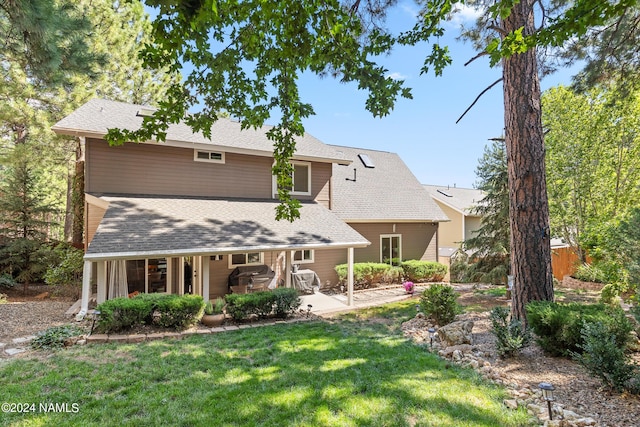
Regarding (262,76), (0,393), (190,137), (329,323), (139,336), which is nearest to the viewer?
(0,393)

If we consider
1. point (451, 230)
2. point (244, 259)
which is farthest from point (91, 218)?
point (451, 230)

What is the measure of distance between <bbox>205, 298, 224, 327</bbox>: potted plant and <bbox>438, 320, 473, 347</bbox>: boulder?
15.9 feet

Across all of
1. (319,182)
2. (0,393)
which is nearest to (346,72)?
(0,393)

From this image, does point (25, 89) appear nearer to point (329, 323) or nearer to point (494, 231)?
point (329, 323)

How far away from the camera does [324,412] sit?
355 cm

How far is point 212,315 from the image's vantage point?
742cm

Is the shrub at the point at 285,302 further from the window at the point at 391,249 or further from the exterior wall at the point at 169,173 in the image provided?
the window at the point at 391,249

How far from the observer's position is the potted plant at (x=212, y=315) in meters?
7.35

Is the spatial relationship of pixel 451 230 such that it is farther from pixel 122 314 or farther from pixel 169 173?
pixel 122 314

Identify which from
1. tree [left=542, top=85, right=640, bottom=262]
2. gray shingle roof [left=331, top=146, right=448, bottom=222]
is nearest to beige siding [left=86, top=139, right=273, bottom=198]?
gray shingle roof [left=331, top=146, right=448, bottom=222]

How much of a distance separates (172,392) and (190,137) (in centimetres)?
872

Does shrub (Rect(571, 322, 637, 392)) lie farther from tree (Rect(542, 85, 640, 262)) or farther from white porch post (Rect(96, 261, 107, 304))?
→ white porch post (Rect(96, 261, 107, 304))

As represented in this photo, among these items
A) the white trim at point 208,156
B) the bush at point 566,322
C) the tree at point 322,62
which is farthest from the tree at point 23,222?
the bush at point 566,322

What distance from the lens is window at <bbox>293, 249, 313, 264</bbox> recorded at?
12273 millimetres
